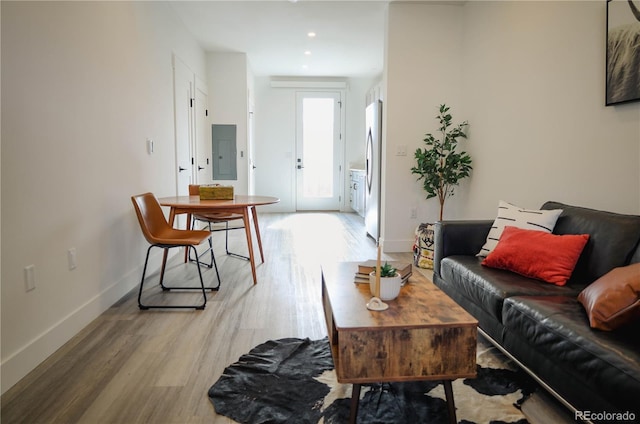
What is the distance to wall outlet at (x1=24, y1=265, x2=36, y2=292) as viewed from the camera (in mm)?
1922

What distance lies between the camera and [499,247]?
7.54 feet

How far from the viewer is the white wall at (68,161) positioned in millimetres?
1840

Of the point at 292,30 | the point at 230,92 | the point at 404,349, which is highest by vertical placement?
the point at 292,30

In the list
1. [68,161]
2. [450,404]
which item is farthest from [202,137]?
[450,404]

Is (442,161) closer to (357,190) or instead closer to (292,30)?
(292,30)

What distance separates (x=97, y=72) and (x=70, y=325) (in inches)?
62.5

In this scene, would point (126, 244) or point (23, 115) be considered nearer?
point (23, 115)

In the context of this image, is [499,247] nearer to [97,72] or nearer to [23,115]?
[23,115]

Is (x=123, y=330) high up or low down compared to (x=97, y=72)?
down

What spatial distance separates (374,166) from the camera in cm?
504

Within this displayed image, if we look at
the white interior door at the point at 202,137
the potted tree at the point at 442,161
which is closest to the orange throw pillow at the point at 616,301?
the potted tree at the point at 442,161

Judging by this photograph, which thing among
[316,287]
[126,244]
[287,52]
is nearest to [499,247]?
[316,287]

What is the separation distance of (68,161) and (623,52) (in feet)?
10.3

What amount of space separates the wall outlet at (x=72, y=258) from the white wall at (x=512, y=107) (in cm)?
302
